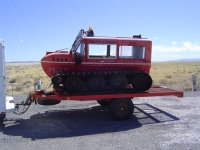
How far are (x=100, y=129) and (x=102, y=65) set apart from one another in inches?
95.1

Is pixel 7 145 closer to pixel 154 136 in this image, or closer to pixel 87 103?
pixel 154 136

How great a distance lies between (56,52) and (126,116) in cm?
326

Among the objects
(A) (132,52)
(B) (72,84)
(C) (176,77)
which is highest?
(A) (132,52)

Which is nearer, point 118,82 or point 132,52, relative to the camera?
point 118,82

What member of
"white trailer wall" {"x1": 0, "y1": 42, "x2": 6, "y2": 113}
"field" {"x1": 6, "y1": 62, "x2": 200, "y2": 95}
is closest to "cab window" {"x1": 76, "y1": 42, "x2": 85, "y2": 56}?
"white trailer wall" {"x1": 0, "y1": 42, "x2": 6, "y2": 113}

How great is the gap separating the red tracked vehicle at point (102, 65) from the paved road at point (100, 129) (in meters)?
1.17

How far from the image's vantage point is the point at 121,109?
38.3ft

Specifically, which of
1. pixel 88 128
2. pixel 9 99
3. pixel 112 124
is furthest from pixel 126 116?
pixel 9 99

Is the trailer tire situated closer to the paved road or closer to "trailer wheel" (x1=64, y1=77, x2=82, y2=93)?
the paved road

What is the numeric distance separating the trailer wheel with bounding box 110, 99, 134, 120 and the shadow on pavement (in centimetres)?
21

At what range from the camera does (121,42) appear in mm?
12000

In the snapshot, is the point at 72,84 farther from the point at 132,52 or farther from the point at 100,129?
the point at 132,52

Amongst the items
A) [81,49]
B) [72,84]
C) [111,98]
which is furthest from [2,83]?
[111,98]

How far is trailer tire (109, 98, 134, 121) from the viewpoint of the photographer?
11625mm
